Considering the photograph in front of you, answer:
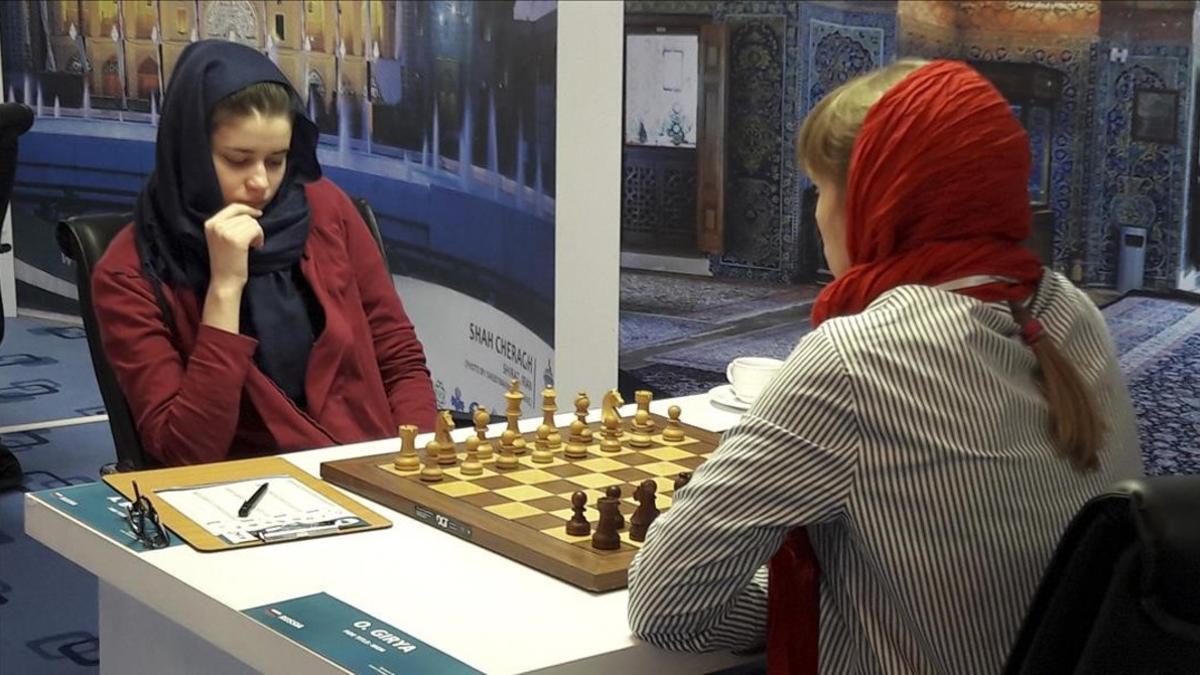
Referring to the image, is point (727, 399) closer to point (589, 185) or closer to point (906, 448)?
point (906, 448)

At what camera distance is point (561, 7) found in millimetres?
4188

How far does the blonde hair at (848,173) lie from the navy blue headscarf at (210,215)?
125 centimetres

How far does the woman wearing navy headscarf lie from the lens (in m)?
2.50

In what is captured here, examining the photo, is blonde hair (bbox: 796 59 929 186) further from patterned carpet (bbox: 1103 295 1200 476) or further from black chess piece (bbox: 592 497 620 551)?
patterned carpet (bbox: 1103 295 1200 476)

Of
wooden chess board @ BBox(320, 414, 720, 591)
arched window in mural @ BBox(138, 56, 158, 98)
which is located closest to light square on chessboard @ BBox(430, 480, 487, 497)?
wooden chess board @ BBox(320, 414, 720, 591)

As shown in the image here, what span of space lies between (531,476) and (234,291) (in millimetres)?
752

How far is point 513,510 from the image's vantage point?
1.91m

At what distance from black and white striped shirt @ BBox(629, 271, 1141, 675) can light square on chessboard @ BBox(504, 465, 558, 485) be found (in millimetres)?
536

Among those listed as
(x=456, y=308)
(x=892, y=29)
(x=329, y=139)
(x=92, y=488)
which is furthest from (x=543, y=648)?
(x=329, y=139)

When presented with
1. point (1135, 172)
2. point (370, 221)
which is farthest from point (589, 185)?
point (1135, 172)

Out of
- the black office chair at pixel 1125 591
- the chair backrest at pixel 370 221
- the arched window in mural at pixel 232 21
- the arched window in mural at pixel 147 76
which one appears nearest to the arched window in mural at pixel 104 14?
the arched window in mural at pixel 147 76

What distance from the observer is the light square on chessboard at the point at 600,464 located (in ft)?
7.00

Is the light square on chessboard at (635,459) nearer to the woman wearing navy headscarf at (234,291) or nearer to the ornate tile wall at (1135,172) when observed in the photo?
the woman wearing navy headscarf at (234,291)

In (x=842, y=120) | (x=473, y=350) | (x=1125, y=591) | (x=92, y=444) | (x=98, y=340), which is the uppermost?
(x=842, y=120)
